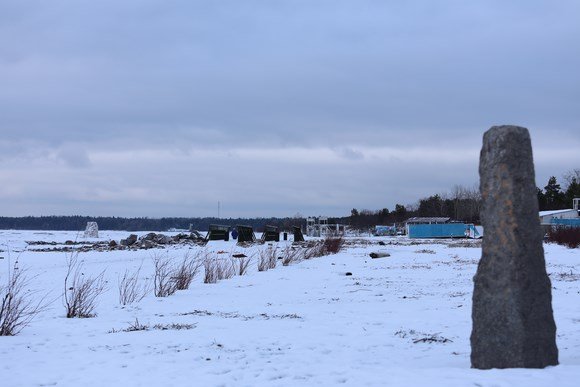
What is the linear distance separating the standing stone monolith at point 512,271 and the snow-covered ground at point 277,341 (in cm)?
21

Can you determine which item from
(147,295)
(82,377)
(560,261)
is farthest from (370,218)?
(82,377)

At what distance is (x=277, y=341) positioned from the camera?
7.30 meters

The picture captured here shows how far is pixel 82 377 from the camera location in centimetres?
558

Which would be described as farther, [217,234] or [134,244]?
[217,234]

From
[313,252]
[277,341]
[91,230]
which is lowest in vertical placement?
[277,341]

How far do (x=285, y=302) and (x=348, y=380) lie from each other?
630 cm

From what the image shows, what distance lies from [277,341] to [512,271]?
326 centimetres

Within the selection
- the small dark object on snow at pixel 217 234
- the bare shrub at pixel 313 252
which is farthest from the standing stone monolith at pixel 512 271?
the small dark object on snow at pixel 217 234

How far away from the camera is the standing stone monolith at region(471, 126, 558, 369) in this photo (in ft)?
16.5

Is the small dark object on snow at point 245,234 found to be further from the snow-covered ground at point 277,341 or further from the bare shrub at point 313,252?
the snow-covered ground at point 277,341

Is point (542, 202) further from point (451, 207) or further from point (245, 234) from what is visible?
point (245, 234)

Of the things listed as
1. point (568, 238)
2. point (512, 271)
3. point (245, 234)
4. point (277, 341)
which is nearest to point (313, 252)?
point (568, 238)

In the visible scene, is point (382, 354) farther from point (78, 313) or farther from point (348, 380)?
point (78, 313)

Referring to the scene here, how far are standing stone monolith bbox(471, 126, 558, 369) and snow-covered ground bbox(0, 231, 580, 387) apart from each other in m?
0.21
